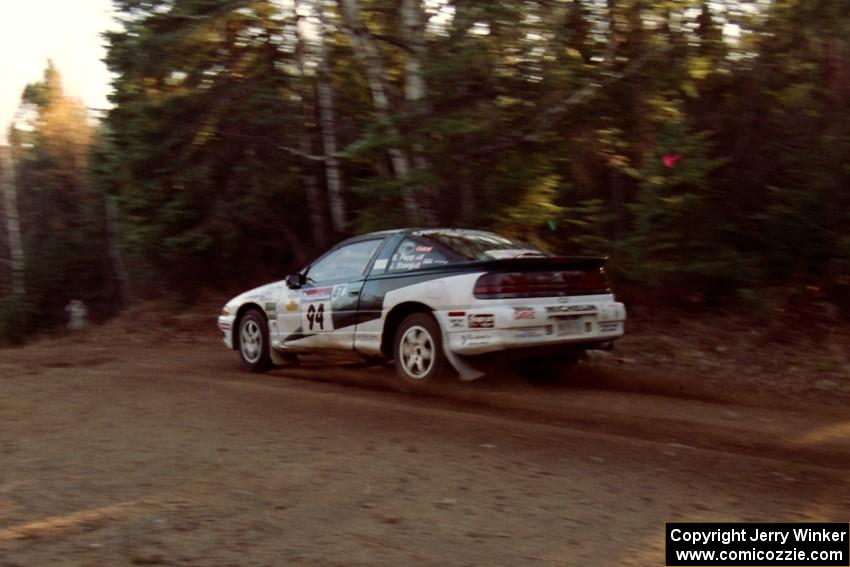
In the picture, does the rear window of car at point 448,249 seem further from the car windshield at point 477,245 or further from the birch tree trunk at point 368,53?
the birch tree trunk at point 368,53

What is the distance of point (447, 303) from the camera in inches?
303

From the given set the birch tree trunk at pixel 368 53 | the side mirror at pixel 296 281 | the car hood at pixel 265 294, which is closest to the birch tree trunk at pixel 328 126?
the birch tree trunk at pixel 368 53

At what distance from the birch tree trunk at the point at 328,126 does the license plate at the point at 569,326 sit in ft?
25.4

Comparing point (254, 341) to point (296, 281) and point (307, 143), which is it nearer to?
point (296, 281)

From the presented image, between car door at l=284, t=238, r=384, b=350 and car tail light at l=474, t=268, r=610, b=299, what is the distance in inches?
67.6

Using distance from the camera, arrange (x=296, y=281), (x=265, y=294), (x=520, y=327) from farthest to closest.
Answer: (x=265, y=294), (x=296, y=281), (x=520, y=327)

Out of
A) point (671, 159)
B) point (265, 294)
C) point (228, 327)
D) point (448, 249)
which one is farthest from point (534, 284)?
point (228, 327)

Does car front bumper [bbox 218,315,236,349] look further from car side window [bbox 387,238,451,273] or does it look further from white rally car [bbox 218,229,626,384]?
car side window [bbox 387,238,451,273]

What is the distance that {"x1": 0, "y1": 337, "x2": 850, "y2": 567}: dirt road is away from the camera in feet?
13.0

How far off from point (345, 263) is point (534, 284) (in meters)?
2.43

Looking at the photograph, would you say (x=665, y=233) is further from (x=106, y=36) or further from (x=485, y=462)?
(x=106, y=36)

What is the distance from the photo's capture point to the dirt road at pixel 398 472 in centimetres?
396

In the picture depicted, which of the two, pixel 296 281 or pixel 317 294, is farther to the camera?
pixel 296 281

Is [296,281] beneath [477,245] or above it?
beneath
